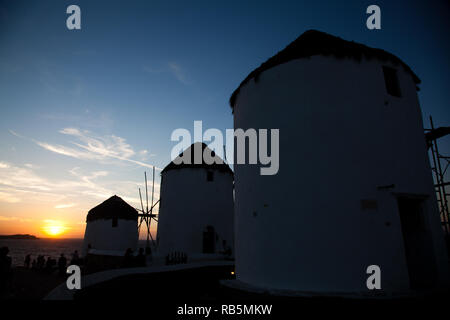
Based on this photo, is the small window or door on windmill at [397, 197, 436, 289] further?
the small window

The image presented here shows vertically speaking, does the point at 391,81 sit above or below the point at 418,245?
above

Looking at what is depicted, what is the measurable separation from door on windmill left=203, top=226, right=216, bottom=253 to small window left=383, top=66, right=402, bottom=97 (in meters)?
15.6

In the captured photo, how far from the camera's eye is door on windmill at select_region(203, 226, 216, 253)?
2002cm

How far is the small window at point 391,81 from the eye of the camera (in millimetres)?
8469

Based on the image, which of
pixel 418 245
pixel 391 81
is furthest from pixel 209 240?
pixel 391 81

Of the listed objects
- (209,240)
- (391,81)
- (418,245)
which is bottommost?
(209,240)

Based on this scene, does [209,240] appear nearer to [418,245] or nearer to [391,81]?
[418,245]

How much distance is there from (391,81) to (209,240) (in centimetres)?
1621

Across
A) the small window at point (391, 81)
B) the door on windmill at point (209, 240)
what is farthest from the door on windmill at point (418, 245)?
the door on windmill at point (209, 240)

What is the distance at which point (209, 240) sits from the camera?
20219 mm

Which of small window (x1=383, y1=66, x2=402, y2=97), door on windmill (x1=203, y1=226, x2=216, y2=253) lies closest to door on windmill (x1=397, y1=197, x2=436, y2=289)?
small window (x1=383, y1=66, x2=402, y2=97)

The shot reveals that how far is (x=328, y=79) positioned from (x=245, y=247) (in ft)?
19.4

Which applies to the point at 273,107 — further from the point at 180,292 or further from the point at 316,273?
the point at 180,292

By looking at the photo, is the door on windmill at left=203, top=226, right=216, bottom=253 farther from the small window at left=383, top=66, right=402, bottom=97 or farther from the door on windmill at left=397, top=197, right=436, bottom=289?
the small window at left=383, top=66, right=402, bottom=97
